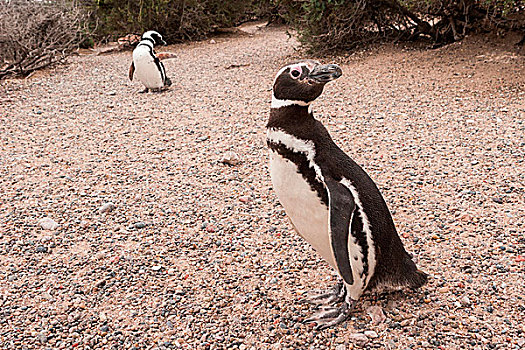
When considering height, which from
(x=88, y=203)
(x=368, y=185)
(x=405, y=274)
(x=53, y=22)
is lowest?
(x=53, y=22)

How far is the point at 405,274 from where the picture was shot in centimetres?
233

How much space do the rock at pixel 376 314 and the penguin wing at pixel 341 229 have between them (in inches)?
17.9

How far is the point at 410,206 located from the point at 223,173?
5.46 feet

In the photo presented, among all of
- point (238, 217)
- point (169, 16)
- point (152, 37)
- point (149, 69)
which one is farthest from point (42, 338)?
point (169, 16)

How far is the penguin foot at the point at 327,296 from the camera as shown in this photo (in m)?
2.41

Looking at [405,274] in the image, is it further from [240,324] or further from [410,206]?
[410,206]

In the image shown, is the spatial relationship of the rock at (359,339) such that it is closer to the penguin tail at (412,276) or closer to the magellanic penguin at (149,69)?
the penguin tail at (412,276)

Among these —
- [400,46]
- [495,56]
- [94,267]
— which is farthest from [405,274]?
[400,46]

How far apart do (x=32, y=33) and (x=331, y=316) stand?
9003 millimetres

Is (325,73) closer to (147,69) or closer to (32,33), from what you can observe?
(147,69)

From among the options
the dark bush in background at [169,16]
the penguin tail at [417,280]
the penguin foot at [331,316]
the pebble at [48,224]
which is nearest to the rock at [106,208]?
the pebble at [48,224]

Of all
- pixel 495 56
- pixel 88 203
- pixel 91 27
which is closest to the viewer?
pixel 88 203

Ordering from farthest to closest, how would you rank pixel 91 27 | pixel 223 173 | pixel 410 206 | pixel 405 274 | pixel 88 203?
pixel 91 27 < pixel 223 173 < pixel 88 203 < pixel 410 206 < pixel 405 274

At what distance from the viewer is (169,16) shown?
41.3 feet
